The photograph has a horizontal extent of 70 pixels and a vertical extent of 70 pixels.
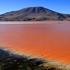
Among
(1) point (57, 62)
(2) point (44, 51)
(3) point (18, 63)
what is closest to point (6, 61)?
(3) point (18, 63)

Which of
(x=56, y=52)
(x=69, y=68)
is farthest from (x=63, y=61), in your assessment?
(x=56, y=52)

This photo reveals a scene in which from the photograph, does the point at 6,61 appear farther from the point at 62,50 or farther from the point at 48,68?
the point at 62,50

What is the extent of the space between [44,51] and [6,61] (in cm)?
284

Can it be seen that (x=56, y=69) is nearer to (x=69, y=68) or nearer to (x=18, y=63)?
(x=69, y=68)

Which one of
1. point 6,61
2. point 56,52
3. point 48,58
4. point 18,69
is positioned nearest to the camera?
point 18,69

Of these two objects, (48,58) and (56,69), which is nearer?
(56,69)

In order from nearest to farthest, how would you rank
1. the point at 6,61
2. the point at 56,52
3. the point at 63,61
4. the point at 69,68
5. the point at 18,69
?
the point at 18,69 → the point at 69,68 → the point at 6,61 → the point at 63,61 → the point at 56,52

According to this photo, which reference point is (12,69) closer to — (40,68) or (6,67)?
(6,67)

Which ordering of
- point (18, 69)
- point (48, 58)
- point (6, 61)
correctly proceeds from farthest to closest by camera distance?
point (48, 58) < point (6, 61) < point (18, 69)

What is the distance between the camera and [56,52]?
9680 mm

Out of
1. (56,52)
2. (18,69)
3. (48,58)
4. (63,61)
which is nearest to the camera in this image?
(18,69)

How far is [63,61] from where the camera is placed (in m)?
7.96

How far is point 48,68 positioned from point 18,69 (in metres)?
0.95

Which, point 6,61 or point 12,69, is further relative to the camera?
point 6,61
